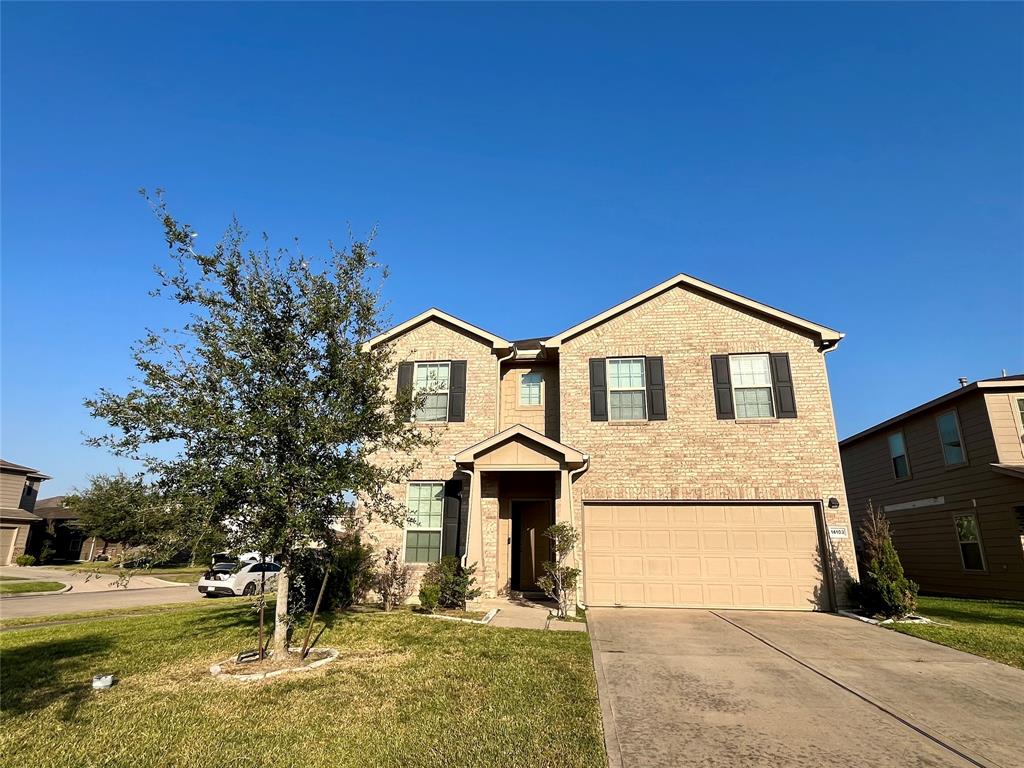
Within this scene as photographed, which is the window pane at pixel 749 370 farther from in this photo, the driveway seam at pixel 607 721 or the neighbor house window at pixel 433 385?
the driveway seam at pixel 607 721

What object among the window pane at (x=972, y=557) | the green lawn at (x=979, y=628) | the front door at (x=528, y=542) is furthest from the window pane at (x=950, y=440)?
the front door at (x=528, y=542)

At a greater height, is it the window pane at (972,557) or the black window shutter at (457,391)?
the black window shutter at (457,391)

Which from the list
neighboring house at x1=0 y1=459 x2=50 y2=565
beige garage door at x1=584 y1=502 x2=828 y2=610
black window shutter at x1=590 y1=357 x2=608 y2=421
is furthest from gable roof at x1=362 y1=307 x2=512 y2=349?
neighboring house at x1=0 y1=459 x2=50 y2=565

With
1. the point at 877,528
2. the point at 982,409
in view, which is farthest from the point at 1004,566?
the point at 877,528

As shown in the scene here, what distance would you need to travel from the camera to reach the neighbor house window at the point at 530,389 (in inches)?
547

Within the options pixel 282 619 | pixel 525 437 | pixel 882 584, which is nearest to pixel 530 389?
pixel 525 437

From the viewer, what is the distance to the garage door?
29.4 metres

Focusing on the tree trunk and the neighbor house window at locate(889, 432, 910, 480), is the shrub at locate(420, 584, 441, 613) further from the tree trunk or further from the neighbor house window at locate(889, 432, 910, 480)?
the neighbor house window at locate(889, 432, 910, 480)

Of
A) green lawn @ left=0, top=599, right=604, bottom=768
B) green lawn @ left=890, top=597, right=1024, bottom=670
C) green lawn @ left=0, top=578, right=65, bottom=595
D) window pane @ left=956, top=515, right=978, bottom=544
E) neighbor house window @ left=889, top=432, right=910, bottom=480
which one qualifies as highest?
neighbor house window @ left=889, top=432, right=910, bottom=480

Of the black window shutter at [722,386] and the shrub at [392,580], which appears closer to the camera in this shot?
the shrub at [392,580]

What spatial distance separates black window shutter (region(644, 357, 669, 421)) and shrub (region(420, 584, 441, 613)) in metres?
6.30

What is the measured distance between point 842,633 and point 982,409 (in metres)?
9.61

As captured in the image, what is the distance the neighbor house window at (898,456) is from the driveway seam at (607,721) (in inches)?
610

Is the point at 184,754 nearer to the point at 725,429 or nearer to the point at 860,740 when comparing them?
the point at 860,740
